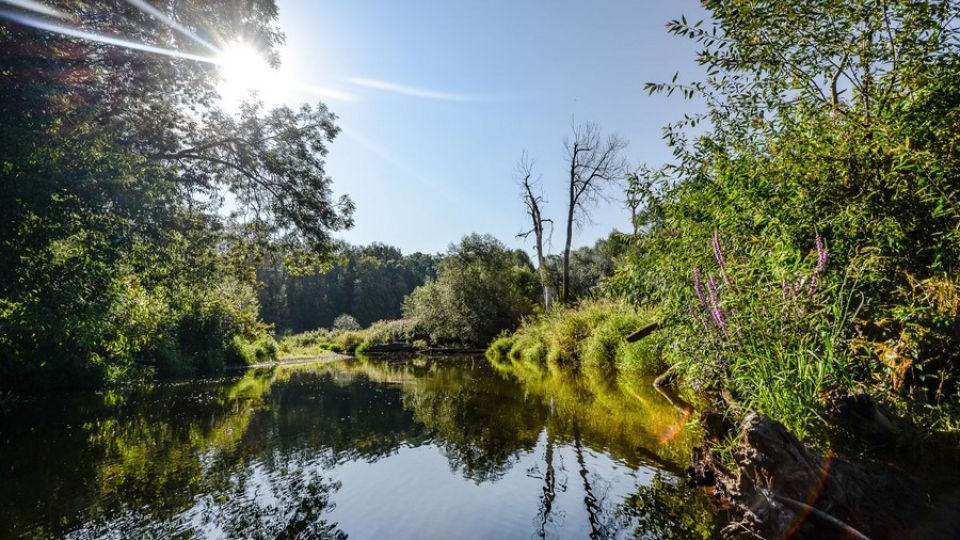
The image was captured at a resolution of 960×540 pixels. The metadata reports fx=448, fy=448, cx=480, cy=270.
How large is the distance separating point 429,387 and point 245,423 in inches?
210

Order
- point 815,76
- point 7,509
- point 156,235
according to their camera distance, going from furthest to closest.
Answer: point 156,235, point 815,76, point 7,509

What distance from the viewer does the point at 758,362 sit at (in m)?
3.42

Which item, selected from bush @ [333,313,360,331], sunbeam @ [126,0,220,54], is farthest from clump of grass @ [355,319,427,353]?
sunbeam @ [126,0,220,54]

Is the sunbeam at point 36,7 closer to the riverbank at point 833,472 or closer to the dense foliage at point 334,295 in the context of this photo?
the riverbank at point 833,472

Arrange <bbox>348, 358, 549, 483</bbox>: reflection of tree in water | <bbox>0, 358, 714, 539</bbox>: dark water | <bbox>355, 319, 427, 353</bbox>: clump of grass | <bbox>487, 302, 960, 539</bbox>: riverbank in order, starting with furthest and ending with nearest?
<bbox>355, 319, 427, 353</bbox>: clump of grass < <bbox>348, 358, 549, 483</bbox>: reflection of tree in water < <bbox>0, 358, 714, 539</bbox>: dark water < <bbox>487, 302, 960, 539</bbox>: riverbank

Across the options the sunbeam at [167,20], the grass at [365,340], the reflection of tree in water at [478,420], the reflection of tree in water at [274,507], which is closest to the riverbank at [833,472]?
the reflection of tree in water at [478,420]

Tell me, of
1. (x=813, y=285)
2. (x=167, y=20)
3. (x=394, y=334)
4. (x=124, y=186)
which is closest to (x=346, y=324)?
(x=394, y=334)

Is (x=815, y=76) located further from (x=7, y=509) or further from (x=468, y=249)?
(x=468, y=249)

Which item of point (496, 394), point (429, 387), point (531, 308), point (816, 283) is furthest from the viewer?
point (531, 308)

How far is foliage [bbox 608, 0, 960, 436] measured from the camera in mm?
3260

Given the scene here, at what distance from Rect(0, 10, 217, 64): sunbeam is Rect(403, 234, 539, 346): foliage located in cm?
2019

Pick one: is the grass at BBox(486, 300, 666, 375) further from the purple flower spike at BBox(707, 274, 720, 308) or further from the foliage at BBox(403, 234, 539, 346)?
the foliage at BBox(403, 234, 539, 346)

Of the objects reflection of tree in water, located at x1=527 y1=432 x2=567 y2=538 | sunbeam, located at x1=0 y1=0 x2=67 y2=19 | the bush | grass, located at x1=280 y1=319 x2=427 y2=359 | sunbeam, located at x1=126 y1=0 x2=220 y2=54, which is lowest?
reflection of tree in water, located at x1=527 y1=432 x2=567 y2=538

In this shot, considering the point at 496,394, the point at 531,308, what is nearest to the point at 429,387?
the point at 496,394
